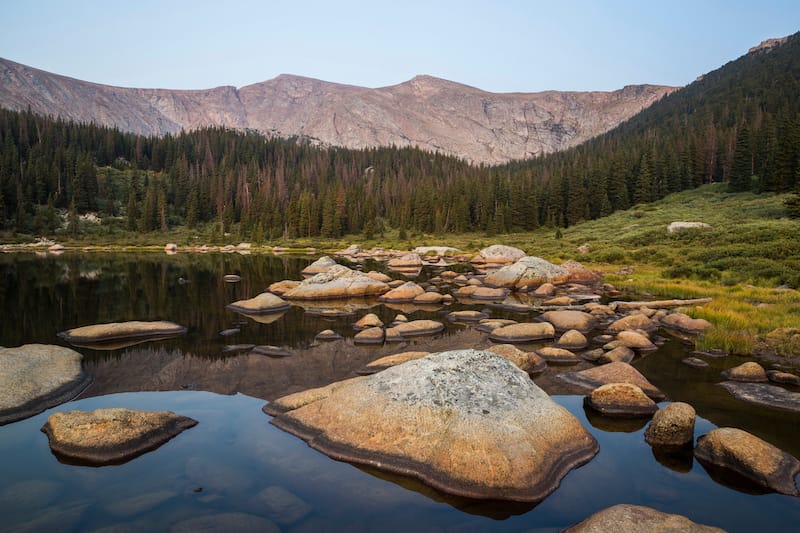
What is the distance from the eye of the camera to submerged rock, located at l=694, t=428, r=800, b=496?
8.62m

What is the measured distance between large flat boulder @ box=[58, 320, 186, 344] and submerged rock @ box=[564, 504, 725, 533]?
18319 mm

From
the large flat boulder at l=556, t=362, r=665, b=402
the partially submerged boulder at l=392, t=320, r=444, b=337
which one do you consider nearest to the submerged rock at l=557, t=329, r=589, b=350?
the large flat boulder at l=556, t=362, r=665, b=402

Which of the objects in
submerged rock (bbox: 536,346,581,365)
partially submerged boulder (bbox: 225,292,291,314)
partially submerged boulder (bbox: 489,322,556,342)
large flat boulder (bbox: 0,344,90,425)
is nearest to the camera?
large flat boulder (bbox: 0,344,90,425)

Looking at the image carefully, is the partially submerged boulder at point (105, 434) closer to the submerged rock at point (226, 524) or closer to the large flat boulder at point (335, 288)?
the submerged rock at point (226, 524)

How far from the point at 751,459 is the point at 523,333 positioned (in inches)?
418

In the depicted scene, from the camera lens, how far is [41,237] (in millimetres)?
95750

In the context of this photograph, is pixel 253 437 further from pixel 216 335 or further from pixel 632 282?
pixel 632 282

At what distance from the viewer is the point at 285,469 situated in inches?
362

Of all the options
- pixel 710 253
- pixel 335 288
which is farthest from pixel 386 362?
pixel 710 253

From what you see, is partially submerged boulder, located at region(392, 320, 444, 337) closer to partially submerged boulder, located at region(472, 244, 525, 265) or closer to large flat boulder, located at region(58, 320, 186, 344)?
large flat boulder, located at region(58, 320, 186, 344)

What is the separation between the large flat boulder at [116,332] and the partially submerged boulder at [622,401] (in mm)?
16981

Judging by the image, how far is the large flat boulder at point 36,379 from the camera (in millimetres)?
11773

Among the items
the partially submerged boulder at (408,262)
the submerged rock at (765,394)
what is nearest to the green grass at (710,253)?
the submerged rock at (765,394)

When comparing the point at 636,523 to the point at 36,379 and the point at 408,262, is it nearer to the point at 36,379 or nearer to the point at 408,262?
the point at 36,379
